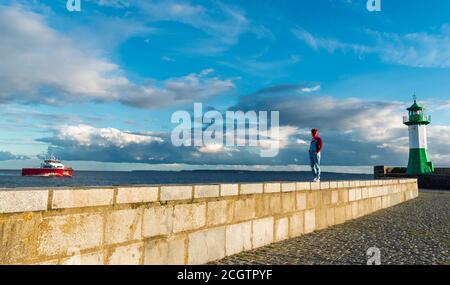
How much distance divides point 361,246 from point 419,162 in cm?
3722

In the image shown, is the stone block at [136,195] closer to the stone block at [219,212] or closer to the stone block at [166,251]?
the stone block at [166,251]

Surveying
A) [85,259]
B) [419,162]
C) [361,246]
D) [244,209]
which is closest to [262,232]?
[244,209]

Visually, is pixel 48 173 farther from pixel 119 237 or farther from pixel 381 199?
pixel 119 237

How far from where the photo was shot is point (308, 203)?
8.77 m

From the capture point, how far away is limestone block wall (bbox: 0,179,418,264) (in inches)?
135

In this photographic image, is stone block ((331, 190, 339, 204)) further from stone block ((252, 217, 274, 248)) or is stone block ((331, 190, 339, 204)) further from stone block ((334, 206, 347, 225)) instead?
stone block ((252, 217, 274, 248))

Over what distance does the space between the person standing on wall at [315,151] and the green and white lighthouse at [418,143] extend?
1327 inches

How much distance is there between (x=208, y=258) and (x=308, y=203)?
386cm

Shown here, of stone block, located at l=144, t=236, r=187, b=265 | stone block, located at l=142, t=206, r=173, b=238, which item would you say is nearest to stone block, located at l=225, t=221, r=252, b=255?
stone block, located at l=144, t=236, r=187, b=265

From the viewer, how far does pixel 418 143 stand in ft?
132

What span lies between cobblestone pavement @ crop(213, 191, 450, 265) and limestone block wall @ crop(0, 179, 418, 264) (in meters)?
0.37

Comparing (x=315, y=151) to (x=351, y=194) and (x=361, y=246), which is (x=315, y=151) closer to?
(x=351, y=194)
